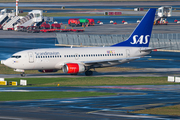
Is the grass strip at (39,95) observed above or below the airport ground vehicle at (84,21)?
below

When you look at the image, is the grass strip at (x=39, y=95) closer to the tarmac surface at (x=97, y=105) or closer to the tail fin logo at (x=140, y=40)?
the tarmac surface at (x=97, y=105)

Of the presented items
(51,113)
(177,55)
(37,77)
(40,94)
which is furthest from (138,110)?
(177,55)

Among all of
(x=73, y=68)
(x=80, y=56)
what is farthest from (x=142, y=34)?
(x=73, y=68)

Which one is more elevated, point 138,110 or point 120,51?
point 120,51

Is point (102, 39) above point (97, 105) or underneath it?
above

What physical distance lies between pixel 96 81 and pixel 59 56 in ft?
27.3

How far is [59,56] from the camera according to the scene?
60.2 meters

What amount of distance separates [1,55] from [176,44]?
43352 millimetres

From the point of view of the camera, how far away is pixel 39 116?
97.2 feet

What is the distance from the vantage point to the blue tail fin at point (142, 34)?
65.0 m

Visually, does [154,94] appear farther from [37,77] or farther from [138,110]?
[37,77]

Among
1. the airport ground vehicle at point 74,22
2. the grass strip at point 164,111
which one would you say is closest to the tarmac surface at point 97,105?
the grass strip at point 164,111

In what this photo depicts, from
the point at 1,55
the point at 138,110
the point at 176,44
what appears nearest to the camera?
the point at 138,110

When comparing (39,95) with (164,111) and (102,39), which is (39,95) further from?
(102,39)
